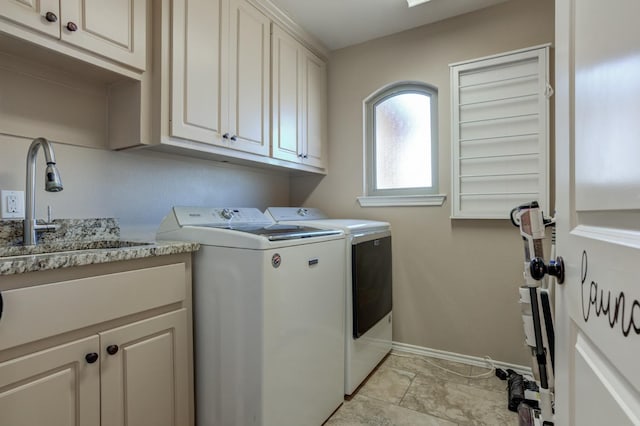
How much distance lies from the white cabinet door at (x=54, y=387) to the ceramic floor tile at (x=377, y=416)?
3.76 feet

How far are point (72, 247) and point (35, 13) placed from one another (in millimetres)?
931

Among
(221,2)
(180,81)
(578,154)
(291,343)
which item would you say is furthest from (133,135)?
(578,154)

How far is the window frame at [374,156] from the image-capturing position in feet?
8.11

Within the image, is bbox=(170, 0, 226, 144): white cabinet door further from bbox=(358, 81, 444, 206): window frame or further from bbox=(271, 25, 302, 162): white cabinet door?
bbox=(358, 81, 444, 206): window frame

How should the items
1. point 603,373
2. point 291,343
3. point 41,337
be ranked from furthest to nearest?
point 291,343, point 41,337, point 603,373

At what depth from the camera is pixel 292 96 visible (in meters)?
2.42

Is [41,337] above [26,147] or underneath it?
underneath

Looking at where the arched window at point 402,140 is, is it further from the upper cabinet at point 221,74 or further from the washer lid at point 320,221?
the upper cabinet at point 221,74

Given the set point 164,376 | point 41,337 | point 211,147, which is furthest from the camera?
point 211,147

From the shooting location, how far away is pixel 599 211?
52 cm

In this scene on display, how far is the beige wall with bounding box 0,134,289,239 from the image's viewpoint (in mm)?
1459

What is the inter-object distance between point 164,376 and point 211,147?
44.8 inches

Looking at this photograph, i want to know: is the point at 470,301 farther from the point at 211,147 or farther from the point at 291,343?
the point at 211,147

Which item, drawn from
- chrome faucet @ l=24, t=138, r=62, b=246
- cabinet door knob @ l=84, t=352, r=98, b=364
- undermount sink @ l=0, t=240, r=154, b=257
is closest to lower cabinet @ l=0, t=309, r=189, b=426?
cabinet door knob @ l=84, t=352, r=98, b=364
